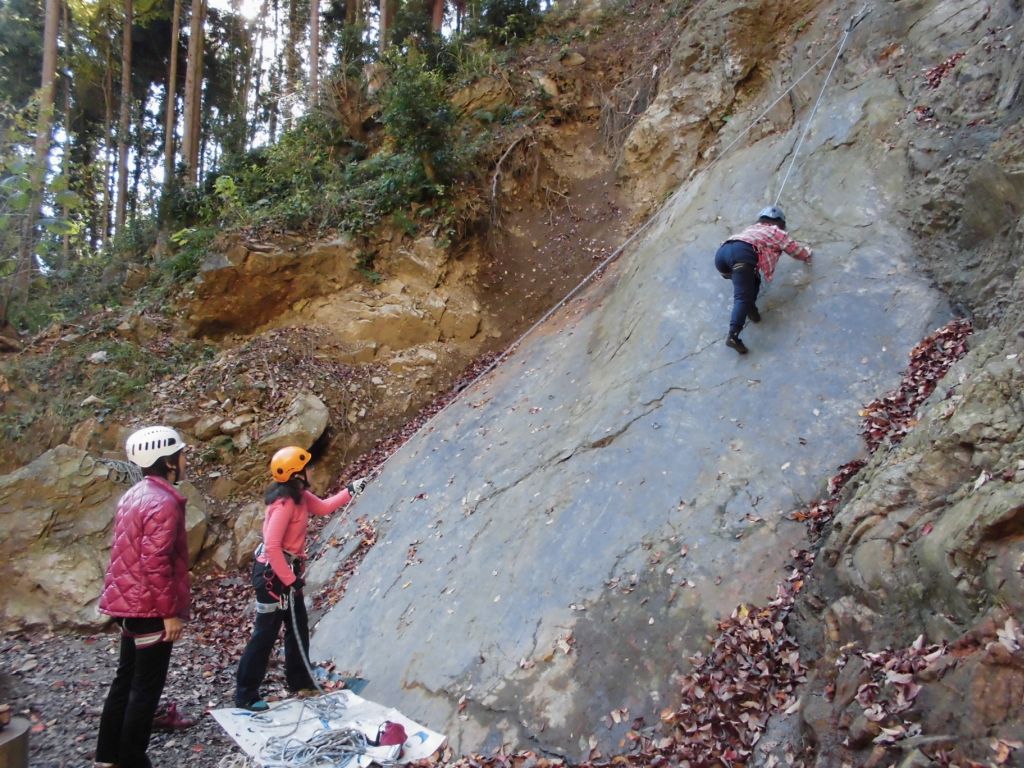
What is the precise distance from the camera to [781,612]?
409 cm

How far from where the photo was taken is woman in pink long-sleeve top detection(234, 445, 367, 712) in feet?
15.8

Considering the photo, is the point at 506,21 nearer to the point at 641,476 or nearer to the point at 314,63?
the point at 314,63

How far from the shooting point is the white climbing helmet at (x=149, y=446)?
4.19m

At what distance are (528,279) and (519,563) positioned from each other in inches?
295

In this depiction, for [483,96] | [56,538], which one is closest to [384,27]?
[483,96]

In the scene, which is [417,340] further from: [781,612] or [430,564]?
[781,612]

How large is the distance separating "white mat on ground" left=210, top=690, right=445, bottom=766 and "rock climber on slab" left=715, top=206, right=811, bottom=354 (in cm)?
441

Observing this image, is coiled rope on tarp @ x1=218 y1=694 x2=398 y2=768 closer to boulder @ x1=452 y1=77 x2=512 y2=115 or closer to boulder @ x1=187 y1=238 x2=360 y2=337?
boulder @ x1=187 y1=238 x2=360 y2=337

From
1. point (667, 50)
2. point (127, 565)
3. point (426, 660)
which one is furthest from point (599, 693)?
point (667, 50)

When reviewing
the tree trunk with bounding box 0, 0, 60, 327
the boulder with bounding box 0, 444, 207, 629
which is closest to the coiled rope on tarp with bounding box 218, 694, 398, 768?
the boulder with bounding box 0, 444, 207, 629

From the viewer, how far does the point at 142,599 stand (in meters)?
4.04

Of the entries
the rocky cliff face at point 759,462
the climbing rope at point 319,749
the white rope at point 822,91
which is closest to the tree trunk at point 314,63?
the rocky cliff face at point 759,462

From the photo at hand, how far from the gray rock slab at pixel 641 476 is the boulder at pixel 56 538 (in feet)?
9.36

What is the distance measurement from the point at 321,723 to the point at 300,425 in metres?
5.74
